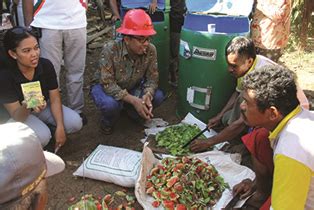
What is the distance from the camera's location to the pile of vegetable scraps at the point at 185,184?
238 centimetres

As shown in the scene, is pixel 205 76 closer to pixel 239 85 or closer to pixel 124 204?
pixel 239 85

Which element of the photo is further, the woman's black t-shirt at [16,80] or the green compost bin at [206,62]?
the green compost bin at [206,62]

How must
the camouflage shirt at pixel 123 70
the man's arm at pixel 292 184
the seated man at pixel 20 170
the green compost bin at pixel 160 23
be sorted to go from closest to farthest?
the seated man at pixel 20 170
the man's arm at pixel 292 184
the camouflage shirt at pixel 123 70
the green compost bin at pixel 160 23

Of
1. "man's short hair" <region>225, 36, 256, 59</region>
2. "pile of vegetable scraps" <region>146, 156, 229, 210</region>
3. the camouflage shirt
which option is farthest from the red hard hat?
"pile of vegetable scraps" <region>146, 156, 229, 210</region>

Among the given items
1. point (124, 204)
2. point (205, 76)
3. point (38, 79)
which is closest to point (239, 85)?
point (205, 76)

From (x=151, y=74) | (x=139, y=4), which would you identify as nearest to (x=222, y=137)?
(x=151, y=74)

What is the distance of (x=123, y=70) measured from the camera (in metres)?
3.34

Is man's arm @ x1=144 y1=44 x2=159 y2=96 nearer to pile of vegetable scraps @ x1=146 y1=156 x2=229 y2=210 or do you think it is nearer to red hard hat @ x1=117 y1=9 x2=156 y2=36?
red hard hat @ x1=117 y1=9 x2=156 y2=36

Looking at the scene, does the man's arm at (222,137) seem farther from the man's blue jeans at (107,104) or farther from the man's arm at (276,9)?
the man's arm at (276,9)

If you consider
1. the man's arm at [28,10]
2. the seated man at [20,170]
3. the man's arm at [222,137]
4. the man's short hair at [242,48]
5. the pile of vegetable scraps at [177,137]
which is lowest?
the pile of vegetable scraps at [177,137]

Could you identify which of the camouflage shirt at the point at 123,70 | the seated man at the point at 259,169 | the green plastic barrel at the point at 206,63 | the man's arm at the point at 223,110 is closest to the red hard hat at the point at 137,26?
the camouflage shirt at the point at 123,70

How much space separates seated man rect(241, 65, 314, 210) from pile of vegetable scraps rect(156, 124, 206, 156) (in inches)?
43.6

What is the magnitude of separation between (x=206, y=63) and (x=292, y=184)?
1933 millimetres

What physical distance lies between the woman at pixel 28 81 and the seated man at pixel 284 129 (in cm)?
164
